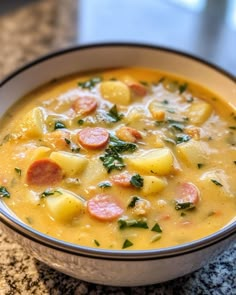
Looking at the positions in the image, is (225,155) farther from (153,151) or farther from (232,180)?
(153,151)

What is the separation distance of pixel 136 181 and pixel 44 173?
0.87 feet

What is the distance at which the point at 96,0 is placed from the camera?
9.66 ft

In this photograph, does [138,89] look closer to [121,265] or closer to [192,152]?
[192,152]

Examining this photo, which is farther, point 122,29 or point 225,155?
point 122,29

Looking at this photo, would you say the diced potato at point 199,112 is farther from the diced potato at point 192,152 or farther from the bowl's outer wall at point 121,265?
the bowl's outer wall at point 121,265

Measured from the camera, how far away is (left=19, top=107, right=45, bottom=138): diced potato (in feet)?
5.59

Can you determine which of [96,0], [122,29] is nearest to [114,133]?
[122,29]

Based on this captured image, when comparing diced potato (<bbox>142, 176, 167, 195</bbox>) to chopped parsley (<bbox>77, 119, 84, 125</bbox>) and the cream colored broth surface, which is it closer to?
the cream colored broth surface

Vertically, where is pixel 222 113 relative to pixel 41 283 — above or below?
above

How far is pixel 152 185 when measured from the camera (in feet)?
4.94

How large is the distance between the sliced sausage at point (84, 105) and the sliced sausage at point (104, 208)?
0.43 meters

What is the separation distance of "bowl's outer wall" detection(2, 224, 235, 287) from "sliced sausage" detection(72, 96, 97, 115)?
62cm

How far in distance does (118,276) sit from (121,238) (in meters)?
0.12

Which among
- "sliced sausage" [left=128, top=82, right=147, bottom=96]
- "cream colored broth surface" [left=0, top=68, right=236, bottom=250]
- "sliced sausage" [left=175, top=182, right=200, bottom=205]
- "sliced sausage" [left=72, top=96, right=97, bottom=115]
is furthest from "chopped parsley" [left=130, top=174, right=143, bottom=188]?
"sliced sausage" [left=128, top=82, right=147, bottom=96]
